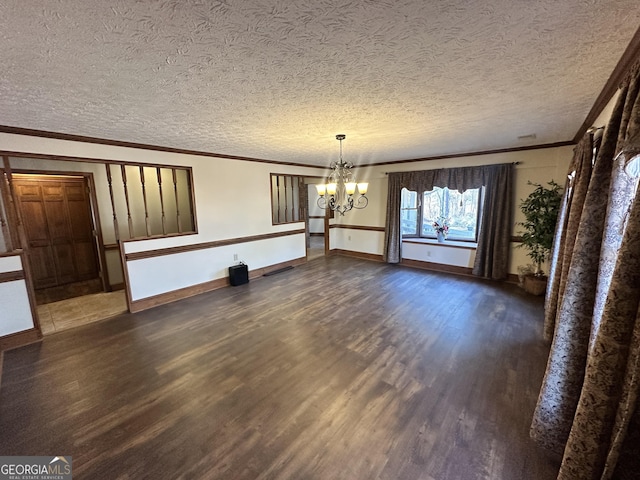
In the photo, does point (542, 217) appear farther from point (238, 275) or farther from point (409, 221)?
point (238, 275)

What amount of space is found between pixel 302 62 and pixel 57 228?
220 inches

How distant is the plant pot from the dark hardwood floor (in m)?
0.49

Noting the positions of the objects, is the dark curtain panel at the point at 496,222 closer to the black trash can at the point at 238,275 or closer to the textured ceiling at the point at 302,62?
the textured ceiling at the point at 302,62

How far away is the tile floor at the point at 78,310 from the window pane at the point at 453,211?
6014 millimetres

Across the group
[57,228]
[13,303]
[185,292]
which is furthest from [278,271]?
[57,228]

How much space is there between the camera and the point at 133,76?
5.56 ft

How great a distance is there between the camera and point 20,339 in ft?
9.74

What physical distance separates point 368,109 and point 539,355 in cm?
292

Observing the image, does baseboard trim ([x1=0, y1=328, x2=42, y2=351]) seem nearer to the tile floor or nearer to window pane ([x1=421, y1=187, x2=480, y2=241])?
the tile floor

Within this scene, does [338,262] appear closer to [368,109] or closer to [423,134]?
[423,134]

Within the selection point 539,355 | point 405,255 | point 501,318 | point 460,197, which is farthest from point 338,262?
point 539,355

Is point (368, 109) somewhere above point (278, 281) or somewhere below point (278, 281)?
above

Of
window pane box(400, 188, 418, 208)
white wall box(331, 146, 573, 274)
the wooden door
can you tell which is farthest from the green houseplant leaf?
the wooden door

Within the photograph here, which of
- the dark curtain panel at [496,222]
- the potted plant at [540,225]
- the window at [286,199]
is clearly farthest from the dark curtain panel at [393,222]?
the potted plant at [540,225]
